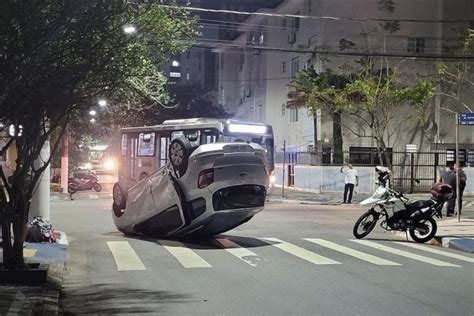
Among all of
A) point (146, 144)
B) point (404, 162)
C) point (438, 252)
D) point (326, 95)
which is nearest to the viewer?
point (438, 252)

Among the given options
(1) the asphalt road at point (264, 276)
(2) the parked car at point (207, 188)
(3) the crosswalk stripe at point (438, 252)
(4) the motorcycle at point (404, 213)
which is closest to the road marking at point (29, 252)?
(1) the asphalt road at point (264, 276)

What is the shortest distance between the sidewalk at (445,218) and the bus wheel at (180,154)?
653 cm

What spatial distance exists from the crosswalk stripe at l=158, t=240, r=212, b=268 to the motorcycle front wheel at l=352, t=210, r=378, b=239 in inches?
175

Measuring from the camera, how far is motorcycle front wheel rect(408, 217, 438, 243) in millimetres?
14805

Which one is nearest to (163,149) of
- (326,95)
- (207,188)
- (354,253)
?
(326,95)

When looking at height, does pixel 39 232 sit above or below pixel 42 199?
below


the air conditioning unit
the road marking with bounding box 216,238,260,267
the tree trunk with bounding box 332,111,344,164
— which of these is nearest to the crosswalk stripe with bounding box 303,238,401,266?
the road marking with bounding box 216,238,260,267

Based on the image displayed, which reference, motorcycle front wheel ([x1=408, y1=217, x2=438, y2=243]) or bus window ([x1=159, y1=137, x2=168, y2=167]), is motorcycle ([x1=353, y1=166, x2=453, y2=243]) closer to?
motorcycle front wheel ([x1=408, y1=217, x2=438, y2=243])

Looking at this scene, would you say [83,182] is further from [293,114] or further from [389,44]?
[389,44]

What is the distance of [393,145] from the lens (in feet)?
125

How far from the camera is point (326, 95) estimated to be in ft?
111

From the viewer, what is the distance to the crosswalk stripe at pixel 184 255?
1103cm

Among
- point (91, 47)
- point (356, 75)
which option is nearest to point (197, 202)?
point (91, 47)

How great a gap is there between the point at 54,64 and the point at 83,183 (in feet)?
91.4
